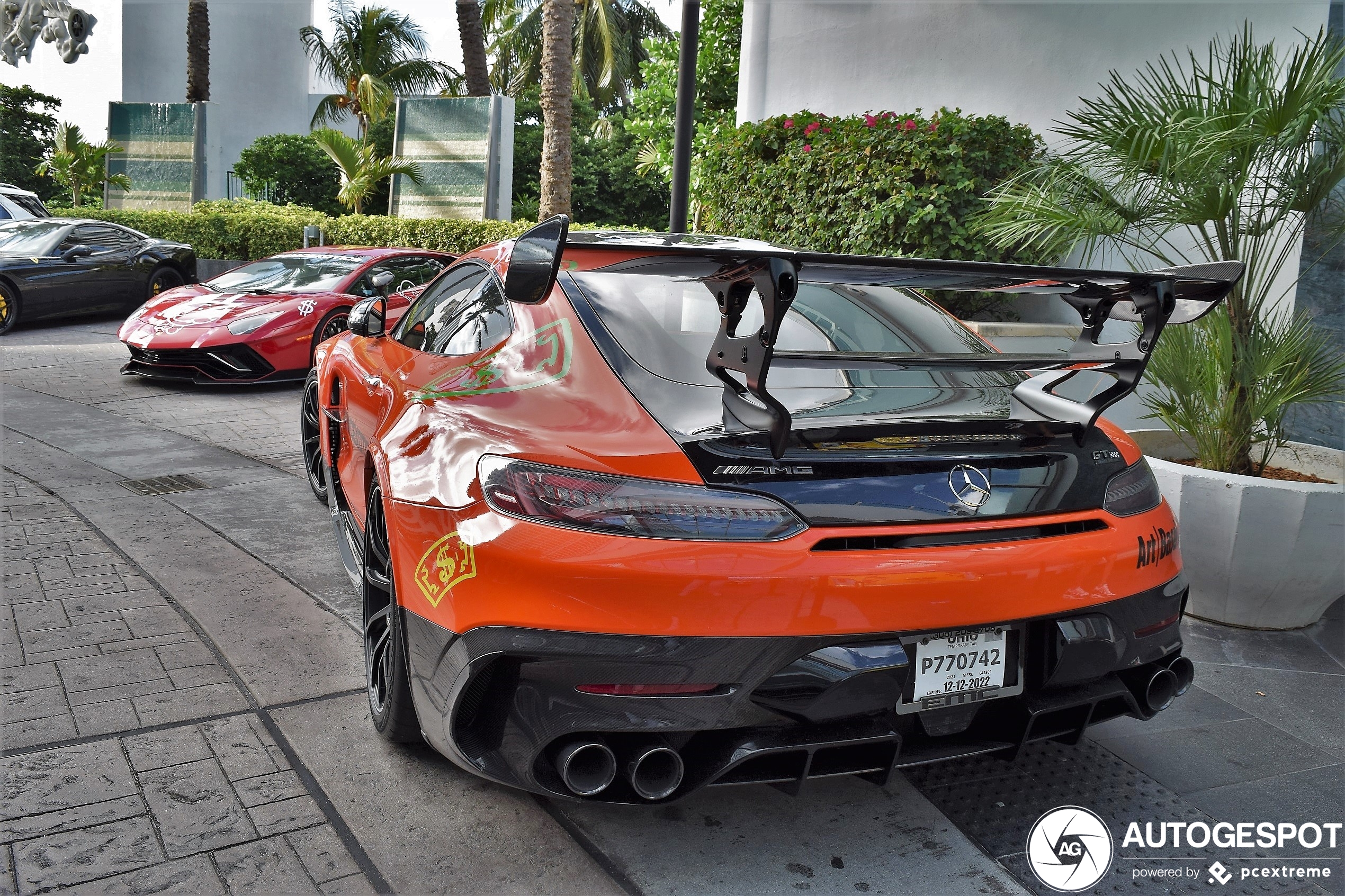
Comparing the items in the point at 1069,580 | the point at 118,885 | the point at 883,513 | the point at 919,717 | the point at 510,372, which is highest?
the point at 510,372

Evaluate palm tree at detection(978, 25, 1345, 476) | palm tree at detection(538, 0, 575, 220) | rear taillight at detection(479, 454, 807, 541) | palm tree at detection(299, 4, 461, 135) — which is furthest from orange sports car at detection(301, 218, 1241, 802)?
palm tree at detection(299, 4, 461, 135)

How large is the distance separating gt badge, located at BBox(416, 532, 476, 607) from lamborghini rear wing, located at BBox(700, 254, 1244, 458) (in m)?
0.66

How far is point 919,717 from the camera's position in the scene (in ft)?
7.47

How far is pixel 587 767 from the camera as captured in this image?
2.12 metres

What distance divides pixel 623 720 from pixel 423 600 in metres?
0.61

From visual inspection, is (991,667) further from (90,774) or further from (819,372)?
(90,774)

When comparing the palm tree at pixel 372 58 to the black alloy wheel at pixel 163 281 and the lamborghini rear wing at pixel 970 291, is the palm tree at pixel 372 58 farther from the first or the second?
the lamborghini rear wing at pixel 970 291

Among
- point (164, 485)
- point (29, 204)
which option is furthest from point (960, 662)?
point (29, 204)

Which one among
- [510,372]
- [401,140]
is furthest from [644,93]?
[510,372]

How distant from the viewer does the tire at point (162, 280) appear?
43.0 feet

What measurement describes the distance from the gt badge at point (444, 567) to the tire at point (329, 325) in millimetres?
6954

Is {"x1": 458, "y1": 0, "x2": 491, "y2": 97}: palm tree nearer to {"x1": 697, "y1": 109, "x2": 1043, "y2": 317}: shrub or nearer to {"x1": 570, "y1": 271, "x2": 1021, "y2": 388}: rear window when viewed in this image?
{"x1": 697, "y1": 109, "x2": 1043, "y2": 317}: shrub

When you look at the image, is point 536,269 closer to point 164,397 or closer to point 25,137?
point 164,397

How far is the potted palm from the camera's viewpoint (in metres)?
4.03
